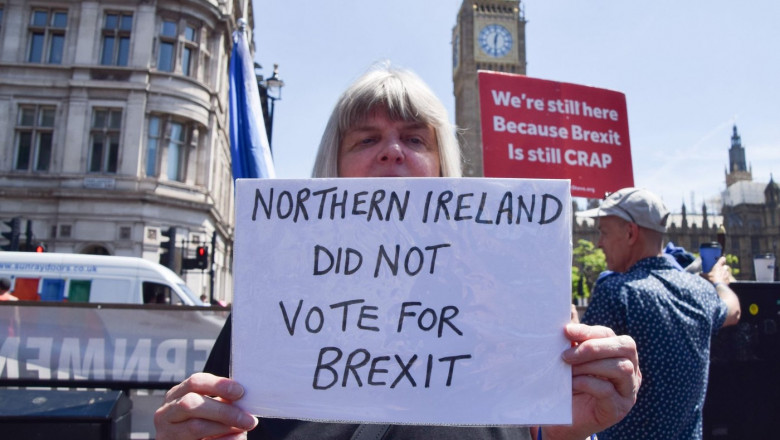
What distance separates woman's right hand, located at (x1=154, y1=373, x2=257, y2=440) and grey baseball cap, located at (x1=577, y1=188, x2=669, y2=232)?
194 centimetres

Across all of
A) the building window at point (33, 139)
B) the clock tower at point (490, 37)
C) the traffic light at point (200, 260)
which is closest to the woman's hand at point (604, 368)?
the traffic light at point (200, 260)

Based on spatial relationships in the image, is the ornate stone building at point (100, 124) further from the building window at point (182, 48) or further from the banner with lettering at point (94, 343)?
the banner with lettering at point (94, 343)

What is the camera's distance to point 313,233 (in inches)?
54.1

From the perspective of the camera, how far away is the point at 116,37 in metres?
20.4

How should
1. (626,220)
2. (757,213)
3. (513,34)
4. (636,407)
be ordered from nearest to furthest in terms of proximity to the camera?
1. (636,407)
2. (626,220)
3. (513,34)
4. (757,213)

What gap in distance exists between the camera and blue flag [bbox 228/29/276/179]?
5.68 metres

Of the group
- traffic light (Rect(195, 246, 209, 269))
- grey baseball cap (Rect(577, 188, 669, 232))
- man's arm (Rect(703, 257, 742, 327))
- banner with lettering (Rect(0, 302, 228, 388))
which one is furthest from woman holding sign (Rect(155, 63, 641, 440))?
traffic light (Rect(195, 246, 209, 269))

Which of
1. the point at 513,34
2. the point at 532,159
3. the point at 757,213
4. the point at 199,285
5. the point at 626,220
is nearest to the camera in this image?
the point at 626,220

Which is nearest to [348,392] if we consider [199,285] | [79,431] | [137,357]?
[79,431]

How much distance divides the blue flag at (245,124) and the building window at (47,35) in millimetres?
17988

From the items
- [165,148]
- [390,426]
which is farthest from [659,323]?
[165,148]

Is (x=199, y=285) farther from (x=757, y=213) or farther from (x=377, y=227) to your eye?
(x=757, y=213)

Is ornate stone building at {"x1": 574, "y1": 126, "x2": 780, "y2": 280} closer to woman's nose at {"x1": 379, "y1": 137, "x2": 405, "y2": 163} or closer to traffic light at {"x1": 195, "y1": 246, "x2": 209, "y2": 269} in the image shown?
traffic light at {"x1": 195, "y1": 246, "x2": 209, "y2": 269}

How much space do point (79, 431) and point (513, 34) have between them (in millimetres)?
85263
